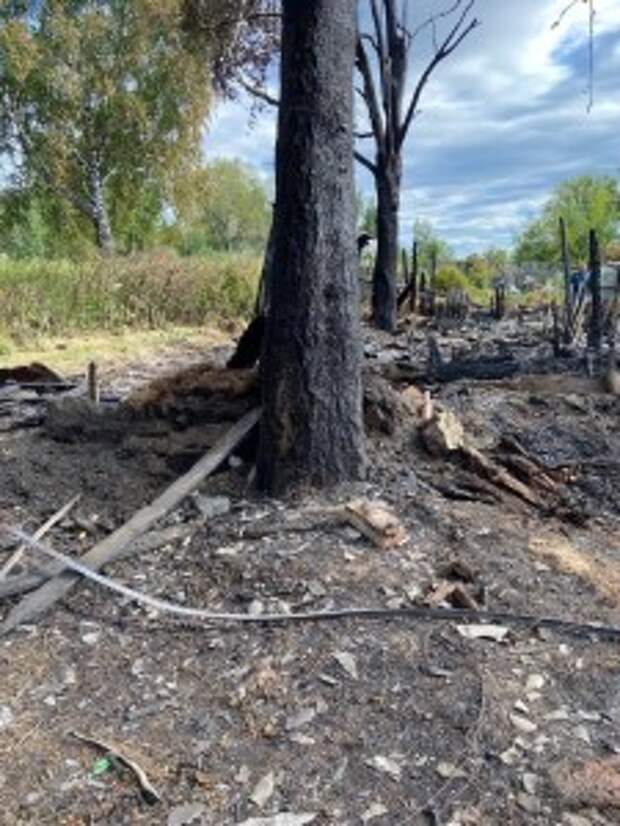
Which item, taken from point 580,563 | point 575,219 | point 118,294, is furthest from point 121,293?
point 575,219

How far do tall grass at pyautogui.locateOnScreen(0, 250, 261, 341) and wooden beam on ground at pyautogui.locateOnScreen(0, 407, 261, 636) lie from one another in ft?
36.1

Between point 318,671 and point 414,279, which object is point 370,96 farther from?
point 318,671

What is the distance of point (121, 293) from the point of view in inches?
682

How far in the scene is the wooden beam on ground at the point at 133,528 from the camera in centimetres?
346

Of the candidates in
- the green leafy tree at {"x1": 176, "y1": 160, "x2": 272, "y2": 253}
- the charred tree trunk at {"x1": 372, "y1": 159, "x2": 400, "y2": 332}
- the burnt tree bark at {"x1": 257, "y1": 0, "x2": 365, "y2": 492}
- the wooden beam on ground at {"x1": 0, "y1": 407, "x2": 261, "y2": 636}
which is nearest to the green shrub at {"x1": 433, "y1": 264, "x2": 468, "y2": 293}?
the charred tree trunk at {"x1": 372, "y1": 159, "x2": 400, "y2": 332}

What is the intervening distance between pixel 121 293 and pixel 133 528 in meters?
14.0

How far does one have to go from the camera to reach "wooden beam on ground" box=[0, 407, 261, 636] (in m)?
3.46

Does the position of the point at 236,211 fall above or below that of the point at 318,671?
above

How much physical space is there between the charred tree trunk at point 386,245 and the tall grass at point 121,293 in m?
4.89

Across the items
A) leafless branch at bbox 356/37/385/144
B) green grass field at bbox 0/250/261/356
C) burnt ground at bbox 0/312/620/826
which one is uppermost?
leafless branch at bbox 356/37/385/144

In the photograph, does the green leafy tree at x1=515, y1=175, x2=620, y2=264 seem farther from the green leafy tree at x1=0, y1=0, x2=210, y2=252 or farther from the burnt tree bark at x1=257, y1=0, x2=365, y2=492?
the burnt tree bark at x1=257, y1=0, x2=365, y2=492

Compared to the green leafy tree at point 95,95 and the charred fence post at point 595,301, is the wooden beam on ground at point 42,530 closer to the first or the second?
the charred fence post at point 595,301

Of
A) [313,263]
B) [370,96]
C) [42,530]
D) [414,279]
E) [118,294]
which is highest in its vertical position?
[370,96]

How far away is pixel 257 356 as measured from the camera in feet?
17.9
